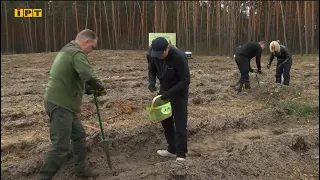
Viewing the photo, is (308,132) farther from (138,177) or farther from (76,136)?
(76,136)

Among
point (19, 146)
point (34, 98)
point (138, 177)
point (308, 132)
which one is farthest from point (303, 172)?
point (34, 98)

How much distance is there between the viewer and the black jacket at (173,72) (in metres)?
4.06

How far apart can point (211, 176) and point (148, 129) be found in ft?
5.20

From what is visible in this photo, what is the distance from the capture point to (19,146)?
4.62 metres

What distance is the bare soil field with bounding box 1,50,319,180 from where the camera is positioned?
13.8ft

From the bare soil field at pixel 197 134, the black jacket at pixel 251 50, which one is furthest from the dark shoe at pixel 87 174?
the black jacket at pixel 251 50

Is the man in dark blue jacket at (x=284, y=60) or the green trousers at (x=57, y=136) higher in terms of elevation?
the man in dark blue jacket at (x=284, y=60)

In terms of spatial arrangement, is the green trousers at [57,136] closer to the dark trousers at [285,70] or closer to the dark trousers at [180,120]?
the dark trousers at [180,120]

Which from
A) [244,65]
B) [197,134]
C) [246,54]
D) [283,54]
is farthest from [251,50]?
[197,134]

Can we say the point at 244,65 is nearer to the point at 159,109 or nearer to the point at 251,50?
the point at 251,50

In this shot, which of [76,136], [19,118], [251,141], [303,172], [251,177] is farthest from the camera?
[19,118]

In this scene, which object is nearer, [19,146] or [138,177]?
[138,177]

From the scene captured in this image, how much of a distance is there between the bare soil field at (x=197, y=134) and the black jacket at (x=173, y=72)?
32.7 inches

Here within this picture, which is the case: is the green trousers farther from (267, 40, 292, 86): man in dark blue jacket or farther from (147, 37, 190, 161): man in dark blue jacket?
(267, 40, 292, 86): man in dark blue jacket
